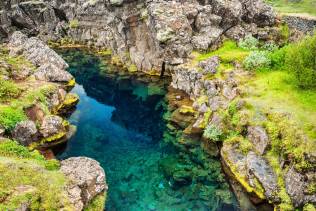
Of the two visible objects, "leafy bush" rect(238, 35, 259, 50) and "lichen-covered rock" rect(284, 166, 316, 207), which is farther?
"leafy bush" rect(238, 35, 259, 50)

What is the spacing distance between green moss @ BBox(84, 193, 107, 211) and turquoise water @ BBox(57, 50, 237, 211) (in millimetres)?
1837

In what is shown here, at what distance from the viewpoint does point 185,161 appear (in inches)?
1543

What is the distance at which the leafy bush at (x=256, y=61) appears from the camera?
4804cm

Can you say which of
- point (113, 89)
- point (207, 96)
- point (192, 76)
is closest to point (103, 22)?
point (113, 89)

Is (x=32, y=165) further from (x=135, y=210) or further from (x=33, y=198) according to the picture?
(x=135, y=210)

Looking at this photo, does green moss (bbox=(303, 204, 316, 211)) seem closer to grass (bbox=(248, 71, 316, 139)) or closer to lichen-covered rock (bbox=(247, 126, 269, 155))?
grass (bbox=(248, 71, 316, 139))

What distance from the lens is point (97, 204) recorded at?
1123 inches

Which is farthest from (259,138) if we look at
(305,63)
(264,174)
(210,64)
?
(210,64)

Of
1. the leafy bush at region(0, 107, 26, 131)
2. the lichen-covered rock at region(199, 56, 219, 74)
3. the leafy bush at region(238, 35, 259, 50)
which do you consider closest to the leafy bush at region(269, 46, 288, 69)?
the lichen-covered rock at region(199, 56, 219, 74)

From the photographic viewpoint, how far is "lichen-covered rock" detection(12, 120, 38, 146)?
37375 mm

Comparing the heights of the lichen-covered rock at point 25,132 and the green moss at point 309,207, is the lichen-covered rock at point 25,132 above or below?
below

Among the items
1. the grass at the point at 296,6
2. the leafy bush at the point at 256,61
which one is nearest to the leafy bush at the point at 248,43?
the leafy bush at the point at 256,61

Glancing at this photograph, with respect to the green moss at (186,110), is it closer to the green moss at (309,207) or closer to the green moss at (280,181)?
the green moss at (280,181)

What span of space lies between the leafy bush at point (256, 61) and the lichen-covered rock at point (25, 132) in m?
29.2
